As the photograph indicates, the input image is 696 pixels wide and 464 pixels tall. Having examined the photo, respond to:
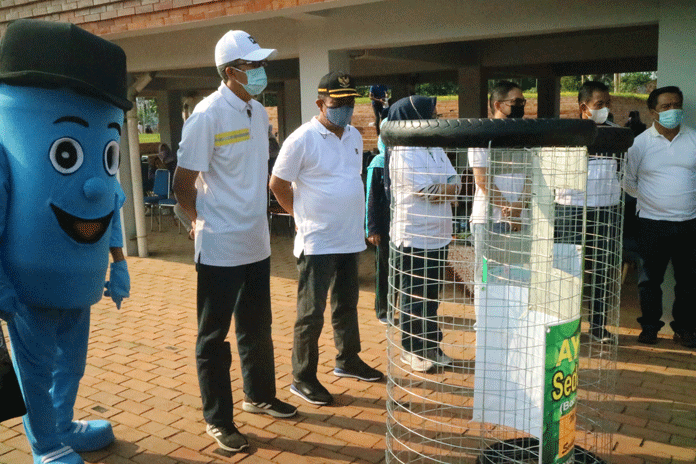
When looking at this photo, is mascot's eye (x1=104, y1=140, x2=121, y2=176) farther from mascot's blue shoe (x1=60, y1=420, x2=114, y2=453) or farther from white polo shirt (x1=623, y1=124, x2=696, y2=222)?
white polo shirt (x1=623, y1=124, x2=696, y2=222)

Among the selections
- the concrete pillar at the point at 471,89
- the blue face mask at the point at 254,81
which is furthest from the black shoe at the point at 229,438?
the concrete pillar at the point at 471,89

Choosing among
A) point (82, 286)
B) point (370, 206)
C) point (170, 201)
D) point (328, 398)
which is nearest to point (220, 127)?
point (82, 286)

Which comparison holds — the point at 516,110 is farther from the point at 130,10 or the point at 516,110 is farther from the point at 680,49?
the point at 130,10

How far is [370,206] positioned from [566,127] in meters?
3.30

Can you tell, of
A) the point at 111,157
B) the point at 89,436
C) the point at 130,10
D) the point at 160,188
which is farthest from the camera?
the point at 160,188

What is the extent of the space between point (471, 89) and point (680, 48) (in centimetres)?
914

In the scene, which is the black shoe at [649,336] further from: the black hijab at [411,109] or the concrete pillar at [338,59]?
the concrete pillar at [338,59]

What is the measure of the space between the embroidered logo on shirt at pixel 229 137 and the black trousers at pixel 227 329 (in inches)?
25.2

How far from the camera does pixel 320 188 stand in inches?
155

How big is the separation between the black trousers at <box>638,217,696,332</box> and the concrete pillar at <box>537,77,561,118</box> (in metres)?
13.8

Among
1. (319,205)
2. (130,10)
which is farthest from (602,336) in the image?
(130,10)

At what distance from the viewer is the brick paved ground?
3383 mm

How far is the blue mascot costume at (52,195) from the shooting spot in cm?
283

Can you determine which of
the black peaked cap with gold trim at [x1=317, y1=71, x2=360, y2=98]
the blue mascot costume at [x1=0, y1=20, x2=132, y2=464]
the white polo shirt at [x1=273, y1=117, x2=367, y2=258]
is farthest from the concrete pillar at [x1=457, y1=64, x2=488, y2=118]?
the blue mascot costume at [x1=0, y1=20, x2=132, y2=464]
